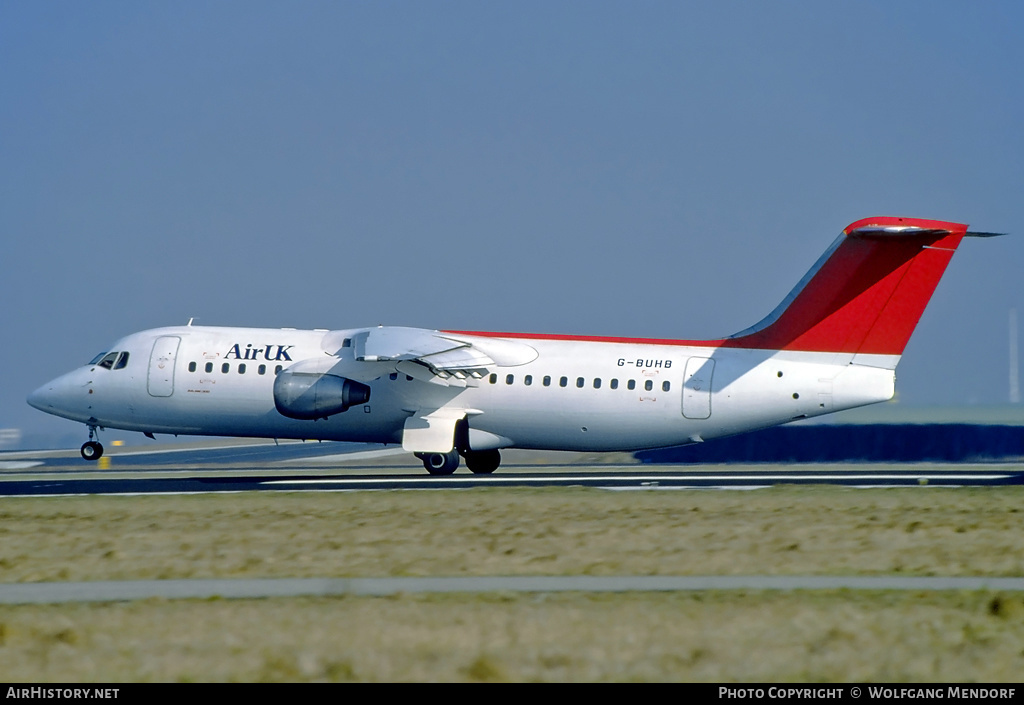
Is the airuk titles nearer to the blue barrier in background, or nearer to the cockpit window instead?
the cockpit window

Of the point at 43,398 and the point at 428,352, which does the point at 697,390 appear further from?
the point at 43,398

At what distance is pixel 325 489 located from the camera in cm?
2967

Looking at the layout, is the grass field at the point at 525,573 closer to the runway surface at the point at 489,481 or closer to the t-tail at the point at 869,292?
the runway surface at the point at 489,481

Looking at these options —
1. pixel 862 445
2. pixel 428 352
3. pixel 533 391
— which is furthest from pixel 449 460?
pixel 862 445

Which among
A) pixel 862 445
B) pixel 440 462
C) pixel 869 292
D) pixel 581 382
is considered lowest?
pixel 440 462

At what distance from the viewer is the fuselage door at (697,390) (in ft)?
108

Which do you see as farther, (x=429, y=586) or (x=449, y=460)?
(x=449, y=460)

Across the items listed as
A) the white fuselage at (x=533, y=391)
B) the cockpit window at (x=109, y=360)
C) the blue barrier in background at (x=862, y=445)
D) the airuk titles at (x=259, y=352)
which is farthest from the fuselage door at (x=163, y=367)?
the blue barrier in background at (x=862, y=445)

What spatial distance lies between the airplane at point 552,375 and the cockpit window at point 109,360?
0.46 m

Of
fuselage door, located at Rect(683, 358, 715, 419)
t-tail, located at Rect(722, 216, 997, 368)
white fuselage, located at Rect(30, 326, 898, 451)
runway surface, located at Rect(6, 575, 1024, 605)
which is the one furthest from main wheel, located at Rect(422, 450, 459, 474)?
runway surface, located at Rect(6, 575, 1024, 605)

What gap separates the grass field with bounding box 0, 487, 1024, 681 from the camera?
1062 cm

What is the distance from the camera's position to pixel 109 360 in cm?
3684

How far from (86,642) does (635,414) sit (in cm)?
2320

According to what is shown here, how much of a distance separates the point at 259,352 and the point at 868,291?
57.9 ft
